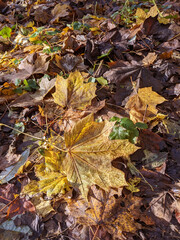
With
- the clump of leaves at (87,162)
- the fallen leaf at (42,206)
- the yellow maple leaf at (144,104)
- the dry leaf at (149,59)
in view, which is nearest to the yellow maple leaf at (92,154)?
the clump of leaves at (87,162)

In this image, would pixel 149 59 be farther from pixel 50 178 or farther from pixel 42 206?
pixel 42 206

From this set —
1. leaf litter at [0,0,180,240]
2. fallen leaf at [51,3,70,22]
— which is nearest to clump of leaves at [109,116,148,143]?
leaf litter at [0,0,180,240]

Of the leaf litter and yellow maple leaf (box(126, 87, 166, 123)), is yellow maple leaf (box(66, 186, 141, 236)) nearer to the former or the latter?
the leaf litter

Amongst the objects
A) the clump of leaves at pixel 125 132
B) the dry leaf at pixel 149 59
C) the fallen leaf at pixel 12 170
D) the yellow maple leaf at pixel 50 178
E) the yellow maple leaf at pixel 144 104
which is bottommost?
the fallen leaf at pixel 12 170

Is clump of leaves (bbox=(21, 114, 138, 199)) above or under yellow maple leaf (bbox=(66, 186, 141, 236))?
above

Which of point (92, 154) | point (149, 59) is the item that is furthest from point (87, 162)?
point (149, 59)

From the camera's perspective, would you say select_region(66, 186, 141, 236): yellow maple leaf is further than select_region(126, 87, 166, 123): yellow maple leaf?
No

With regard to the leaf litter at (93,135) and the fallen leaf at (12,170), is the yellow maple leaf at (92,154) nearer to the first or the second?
the leaf litter at (93,135)

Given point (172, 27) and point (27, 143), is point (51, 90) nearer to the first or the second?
point (27, 143)
